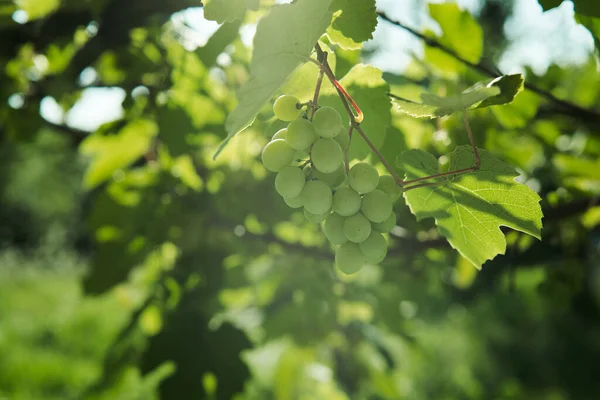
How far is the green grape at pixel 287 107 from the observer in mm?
461

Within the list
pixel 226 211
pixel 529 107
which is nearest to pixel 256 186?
pixel 226 211

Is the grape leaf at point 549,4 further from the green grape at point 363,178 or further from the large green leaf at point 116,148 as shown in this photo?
the large green leaf at point 116,148

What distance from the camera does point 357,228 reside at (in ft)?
1.53

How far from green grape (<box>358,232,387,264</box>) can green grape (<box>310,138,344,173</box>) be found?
0.10 m

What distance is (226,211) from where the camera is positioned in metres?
1.29

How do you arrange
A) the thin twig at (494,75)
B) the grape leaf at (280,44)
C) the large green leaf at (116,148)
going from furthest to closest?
the large green leaf at (116,148)
the thin twig at (494,75)
the grape leaf at (280,44)

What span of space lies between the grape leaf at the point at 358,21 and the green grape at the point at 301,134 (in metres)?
0.10

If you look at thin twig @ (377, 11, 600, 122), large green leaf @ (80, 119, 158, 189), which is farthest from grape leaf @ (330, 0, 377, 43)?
large green leaf @ (80, 119, 158, 189)

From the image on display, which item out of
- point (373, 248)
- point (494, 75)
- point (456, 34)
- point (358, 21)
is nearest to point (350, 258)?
point (373, 248)

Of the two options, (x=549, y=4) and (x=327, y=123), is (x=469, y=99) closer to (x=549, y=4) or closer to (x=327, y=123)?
(x=327, y=123)

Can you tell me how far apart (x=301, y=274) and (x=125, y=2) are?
33.9 inches

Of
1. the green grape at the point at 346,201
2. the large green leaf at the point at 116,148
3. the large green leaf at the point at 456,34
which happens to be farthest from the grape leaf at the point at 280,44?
the large green leaf at the point at 116,148

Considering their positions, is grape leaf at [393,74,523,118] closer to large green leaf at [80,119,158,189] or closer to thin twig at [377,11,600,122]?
thin twig at [377,11,600,122]

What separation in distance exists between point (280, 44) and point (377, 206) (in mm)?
181
